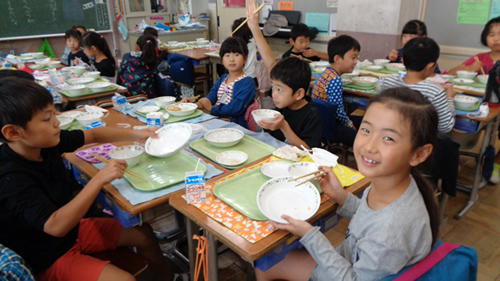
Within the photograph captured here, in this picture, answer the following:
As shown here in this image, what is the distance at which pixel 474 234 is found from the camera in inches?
96.2

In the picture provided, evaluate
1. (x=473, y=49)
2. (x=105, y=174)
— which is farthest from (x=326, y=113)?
(x=473, y=49)

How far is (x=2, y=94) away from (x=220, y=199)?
93 centimetres

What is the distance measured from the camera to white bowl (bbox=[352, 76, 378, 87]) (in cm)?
307

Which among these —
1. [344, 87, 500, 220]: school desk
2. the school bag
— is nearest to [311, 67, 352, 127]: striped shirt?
[344, 87, 500, 220]: school desk

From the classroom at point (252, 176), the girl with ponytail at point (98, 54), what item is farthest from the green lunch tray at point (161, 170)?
the girl with ponytail at point (98, 54)

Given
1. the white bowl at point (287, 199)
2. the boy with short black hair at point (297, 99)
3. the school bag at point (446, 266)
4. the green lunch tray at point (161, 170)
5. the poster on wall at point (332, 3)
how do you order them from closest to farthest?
the school bag at point (446, 266)
the white bowl at point (287, 199)
the green lunch tray at point (161, 170)
the boy with short black hair at point (297, 99)
the poster on wall at point (332, 3)

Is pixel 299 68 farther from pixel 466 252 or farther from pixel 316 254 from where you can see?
pixel 466 252

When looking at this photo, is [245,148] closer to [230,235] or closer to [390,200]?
[230,235]

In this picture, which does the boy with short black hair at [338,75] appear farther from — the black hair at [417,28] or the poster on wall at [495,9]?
the poster on wall at [495,9]

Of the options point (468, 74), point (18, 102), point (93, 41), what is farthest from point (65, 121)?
point (468, 74)

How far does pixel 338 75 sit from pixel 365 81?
0.49 metres

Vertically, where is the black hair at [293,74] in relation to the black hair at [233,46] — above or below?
below

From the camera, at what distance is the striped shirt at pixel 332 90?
2.67 m

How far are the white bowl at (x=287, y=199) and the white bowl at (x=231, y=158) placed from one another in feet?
1.10
